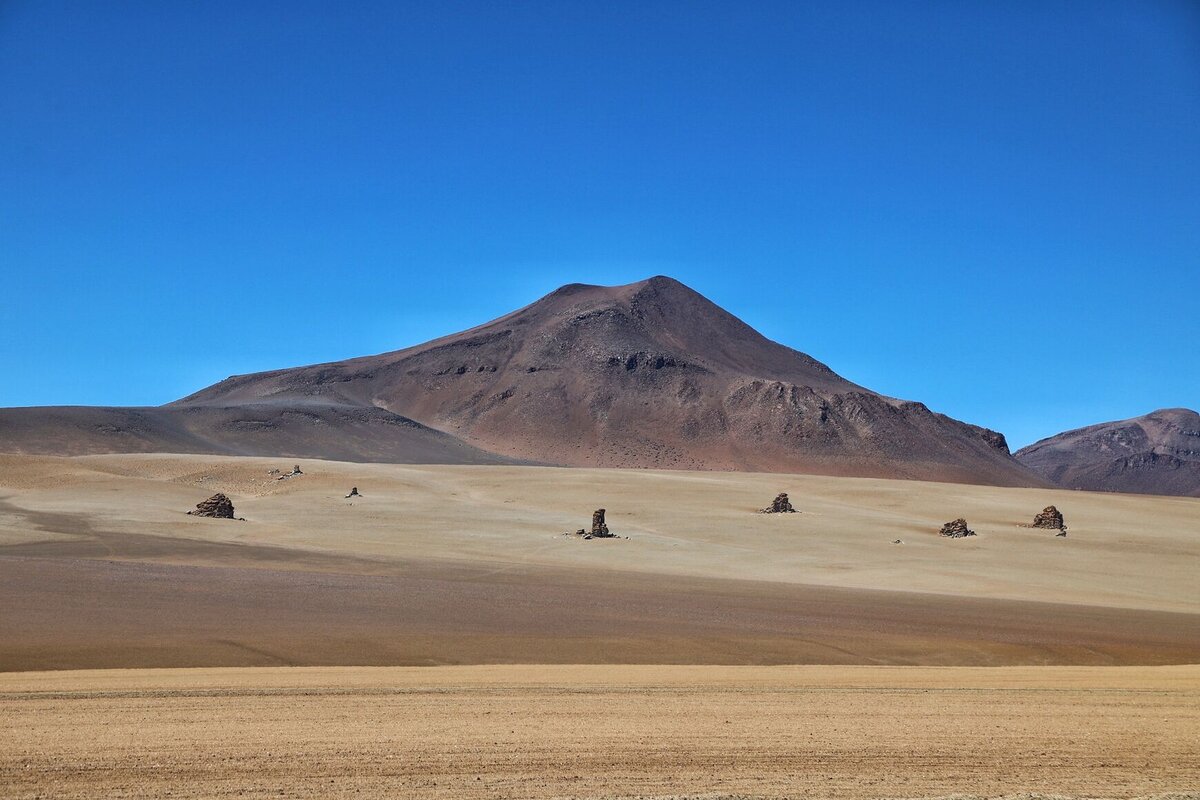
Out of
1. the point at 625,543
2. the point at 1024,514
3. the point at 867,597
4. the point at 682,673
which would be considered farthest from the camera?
the point at 1024,514

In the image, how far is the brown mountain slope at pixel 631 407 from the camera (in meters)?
159

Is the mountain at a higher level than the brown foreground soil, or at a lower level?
higher

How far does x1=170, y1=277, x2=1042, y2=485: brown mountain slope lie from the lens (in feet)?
521

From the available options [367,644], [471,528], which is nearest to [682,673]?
A: [367,644]

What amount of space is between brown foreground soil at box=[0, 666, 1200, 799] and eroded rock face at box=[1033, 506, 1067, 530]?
31188mm

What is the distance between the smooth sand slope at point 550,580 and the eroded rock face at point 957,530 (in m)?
0.67

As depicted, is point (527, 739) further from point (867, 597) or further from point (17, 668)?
point (867, 597)

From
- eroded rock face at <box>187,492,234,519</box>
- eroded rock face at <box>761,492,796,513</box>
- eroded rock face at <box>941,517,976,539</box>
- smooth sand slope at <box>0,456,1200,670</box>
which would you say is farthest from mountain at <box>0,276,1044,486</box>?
eroded rock face at <box>941,517,976,539</box>

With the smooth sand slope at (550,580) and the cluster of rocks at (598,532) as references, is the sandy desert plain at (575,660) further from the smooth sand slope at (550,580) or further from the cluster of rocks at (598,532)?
the cluster of rocks at (598,532)

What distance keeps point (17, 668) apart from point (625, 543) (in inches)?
902

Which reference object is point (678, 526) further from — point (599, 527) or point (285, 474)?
point (285, 474)

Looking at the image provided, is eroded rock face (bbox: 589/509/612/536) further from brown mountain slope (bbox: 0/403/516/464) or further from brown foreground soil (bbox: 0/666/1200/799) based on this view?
brown mountain slope (bbox: 0/403/516/464)

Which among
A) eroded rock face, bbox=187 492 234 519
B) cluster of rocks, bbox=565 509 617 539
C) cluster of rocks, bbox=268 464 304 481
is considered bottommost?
cluster of rocks, bbox=565 509 617 539

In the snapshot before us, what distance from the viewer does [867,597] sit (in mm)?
24188
